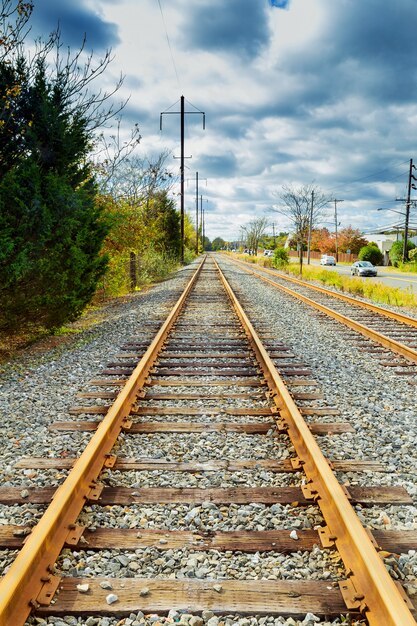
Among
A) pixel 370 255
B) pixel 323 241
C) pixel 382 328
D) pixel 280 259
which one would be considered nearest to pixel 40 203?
pixel 382 328

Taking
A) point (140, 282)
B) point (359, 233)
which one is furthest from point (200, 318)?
point (359, 233)

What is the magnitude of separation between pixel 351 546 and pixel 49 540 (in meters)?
1.62

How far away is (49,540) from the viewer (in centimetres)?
267

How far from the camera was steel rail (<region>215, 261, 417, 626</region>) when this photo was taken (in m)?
2.11

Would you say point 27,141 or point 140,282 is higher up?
point 27,141

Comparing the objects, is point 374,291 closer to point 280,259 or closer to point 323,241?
point 280,259

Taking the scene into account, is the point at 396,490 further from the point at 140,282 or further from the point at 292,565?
the point at 140,282

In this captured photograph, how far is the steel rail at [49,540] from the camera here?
2.20 m

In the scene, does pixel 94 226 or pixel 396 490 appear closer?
pixel 396 490

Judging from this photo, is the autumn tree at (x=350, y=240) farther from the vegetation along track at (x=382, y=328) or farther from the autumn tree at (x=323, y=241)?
the vegetation along track at (x=382, y=328)

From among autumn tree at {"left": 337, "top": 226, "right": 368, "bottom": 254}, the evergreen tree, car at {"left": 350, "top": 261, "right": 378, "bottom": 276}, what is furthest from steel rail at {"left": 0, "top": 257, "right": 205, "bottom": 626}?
autumn tree at {"left": 337, "top": 226, "right": 368, "bottom": 254}

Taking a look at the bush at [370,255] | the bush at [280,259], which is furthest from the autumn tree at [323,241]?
the bush at [280,259]

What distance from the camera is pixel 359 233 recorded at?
311 feet

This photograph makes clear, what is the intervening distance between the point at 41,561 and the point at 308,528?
1521 millimetres
